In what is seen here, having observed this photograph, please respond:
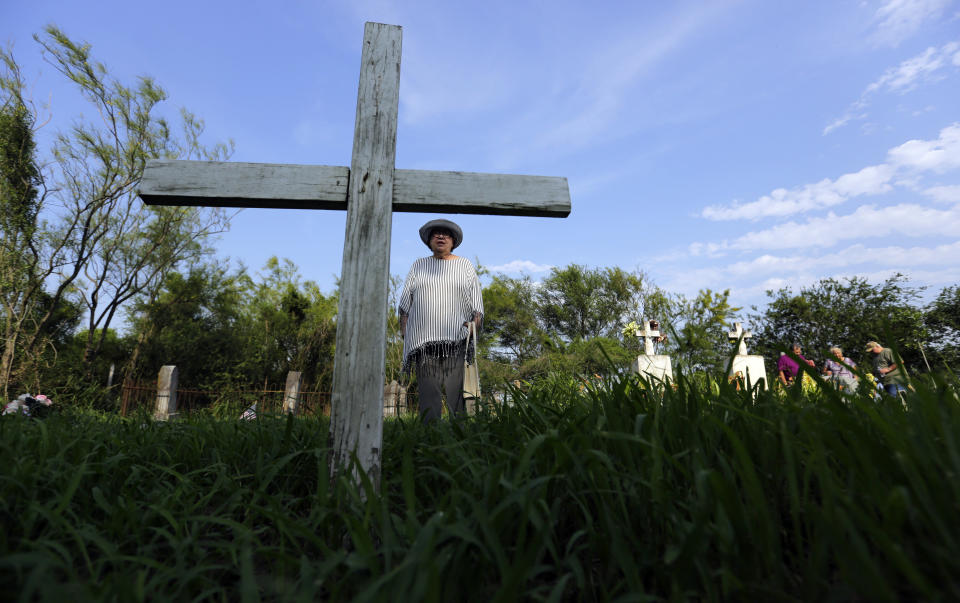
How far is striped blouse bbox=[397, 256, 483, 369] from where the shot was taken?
3822mm

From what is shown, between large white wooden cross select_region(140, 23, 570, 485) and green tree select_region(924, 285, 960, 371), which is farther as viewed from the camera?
green tree select_region(924, 285, 960, 371)

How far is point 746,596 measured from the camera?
0.84 metres

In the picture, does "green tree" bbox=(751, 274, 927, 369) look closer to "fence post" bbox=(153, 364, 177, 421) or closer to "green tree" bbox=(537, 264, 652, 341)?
"green tree" bbox=(537, 264, 652, 341)

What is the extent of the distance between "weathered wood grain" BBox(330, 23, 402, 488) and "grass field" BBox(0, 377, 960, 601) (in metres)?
0.26

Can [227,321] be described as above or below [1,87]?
below

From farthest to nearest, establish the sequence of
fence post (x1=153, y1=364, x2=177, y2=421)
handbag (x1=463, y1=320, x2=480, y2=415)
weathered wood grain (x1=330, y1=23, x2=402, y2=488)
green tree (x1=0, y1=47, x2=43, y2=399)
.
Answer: green tree (x1=0, y1=47, x2=43, y2=399), fence post (x1=153, y1=364, x2=177, y2=421), handbag (x1=463, y1=320, x2=480, y2=415), weathered wood grain (x1=330, y1=23, x2=402, y2=488)

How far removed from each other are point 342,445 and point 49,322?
17.2 meters

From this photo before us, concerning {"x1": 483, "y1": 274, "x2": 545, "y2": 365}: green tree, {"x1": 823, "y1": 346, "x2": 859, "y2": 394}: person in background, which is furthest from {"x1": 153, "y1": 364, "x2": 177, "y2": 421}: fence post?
{"x1": 483, "y1": 274, "x2": 545, "y2": 365}: green tree

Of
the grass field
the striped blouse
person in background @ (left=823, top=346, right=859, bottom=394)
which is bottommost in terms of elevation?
the grass field

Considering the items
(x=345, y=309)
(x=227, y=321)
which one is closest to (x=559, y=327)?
(x=227, y=321)

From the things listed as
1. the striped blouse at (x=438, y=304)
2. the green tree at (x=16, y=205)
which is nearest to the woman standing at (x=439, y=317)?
the striped blouse at (x=438, y=304)

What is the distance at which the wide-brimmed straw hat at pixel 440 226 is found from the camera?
4035 mm

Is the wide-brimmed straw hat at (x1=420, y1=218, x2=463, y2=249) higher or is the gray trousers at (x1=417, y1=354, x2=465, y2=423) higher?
the wide-brimmed straw hat at (x1=420, y1=218, x2=463, y2=249)

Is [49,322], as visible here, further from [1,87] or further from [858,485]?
[858,485]
